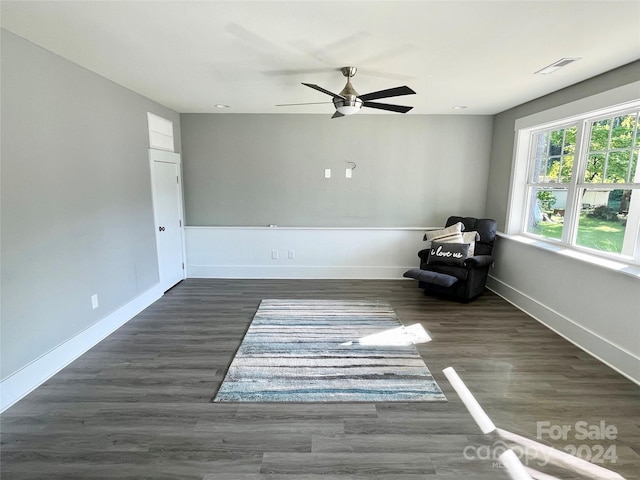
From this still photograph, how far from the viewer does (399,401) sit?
2184 mm

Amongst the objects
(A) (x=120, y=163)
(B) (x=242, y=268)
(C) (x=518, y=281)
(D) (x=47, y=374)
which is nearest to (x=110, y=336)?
(D) (x=47, y=374)

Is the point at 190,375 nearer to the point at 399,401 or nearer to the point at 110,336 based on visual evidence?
the point at 110,336

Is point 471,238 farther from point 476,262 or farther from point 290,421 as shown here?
point 290,421

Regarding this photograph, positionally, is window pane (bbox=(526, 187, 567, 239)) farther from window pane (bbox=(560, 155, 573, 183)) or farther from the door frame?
the door frame

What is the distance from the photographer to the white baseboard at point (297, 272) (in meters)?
5.04

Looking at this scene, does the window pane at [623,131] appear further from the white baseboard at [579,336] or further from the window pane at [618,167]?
the white baseboard at [579,336]

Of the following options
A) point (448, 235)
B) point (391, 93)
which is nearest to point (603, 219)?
point (448, 235)

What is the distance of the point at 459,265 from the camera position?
406cm

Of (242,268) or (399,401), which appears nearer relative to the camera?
(399,401)

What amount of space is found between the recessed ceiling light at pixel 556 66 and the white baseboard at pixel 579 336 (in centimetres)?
235

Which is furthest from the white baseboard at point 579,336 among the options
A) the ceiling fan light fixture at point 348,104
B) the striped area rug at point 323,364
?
the ceiling fan light fixture at point 348,104

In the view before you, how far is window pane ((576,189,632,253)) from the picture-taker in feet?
9.28

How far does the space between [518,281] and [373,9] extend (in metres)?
3.60

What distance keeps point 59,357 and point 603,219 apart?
195 inches
